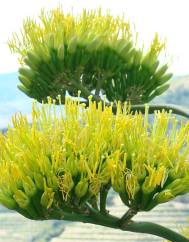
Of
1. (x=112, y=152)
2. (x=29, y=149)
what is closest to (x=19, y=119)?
(x=29, y=149)

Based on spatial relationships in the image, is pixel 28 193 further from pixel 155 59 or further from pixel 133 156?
pixel 155 59

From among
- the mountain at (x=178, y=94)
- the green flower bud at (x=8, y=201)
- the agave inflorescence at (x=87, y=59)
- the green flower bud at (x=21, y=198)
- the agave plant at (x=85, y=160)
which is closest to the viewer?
the agave plant at (x=85, y=160)

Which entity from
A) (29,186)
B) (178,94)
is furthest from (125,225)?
(178,94)

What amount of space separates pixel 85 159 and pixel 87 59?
2.38 meters

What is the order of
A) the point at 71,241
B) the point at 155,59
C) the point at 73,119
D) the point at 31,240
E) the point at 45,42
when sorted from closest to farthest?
the point at 73,119 < the point at 45,42 < the point at 155,59 < the point at 71,241 < the point at 31,240

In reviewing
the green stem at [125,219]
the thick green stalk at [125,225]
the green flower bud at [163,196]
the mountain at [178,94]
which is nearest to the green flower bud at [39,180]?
the thick green stalk at [125,225]

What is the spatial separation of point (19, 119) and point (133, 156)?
2.52 feet

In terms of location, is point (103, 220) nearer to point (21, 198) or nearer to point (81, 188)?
point (81, 188)

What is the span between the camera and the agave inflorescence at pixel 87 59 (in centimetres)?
688

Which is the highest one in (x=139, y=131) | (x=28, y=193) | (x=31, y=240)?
(x=139, y=131)

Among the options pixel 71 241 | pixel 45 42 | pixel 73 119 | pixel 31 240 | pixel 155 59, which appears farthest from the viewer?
pixel 31 240

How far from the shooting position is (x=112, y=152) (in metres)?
4.76

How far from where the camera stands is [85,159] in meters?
4.67

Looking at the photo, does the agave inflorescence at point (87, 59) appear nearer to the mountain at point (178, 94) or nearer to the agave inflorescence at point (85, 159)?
the agave inflorescence at point (85, 159)
